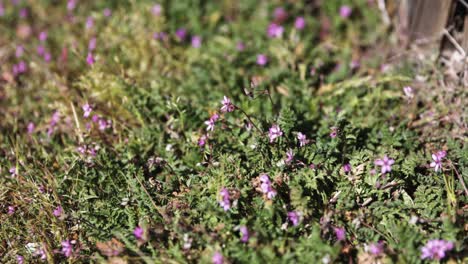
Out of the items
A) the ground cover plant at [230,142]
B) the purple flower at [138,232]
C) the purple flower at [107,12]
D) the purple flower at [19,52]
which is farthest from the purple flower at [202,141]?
the purple flower at [19,52]

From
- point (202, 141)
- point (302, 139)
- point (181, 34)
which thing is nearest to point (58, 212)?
point (202, 141)

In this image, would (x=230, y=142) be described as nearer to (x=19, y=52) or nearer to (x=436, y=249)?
(x=436, y=249)

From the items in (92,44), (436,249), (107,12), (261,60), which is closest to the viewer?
(436,249)

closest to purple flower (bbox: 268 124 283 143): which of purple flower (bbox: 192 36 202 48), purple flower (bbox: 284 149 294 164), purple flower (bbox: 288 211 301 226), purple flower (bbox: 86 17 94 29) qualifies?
purple flower (bbox: 284 149 294 164)

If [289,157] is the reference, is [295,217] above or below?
below

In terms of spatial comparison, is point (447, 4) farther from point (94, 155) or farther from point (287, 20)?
point (94, 155)

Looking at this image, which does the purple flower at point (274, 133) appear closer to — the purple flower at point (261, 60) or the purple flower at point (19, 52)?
the purple flower at point (261, 60)

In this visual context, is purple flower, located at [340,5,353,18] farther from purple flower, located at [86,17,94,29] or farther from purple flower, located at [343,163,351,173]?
purple flower, located at [86,17,94,29]
